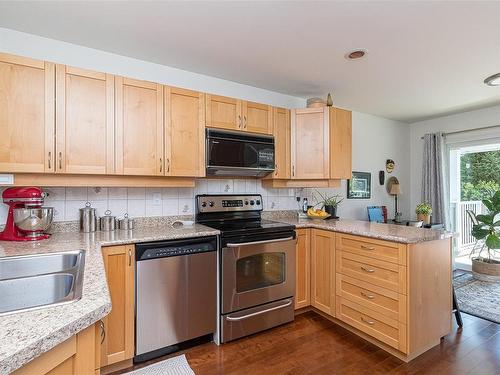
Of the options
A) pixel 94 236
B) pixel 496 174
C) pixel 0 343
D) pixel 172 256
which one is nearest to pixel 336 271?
pixel 172 256

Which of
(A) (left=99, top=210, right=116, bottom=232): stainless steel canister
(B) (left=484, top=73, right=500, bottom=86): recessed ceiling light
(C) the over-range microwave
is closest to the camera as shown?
(A) (left=99, top=210, right=116, bottom=232): stainless steel canister

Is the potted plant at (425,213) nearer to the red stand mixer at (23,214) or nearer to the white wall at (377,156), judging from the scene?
the white wall at (377,156)

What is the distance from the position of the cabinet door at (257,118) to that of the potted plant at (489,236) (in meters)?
3.14

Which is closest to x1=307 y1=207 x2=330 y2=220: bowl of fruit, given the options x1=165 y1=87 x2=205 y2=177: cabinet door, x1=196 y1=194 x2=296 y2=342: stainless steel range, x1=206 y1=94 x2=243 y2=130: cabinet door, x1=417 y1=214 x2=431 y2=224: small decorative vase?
x1=196 y1=194 x2=296 y2=342: stainless steel range

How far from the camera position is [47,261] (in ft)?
4.73

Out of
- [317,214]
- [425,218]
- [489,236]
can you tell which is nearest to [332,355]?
[317,214]

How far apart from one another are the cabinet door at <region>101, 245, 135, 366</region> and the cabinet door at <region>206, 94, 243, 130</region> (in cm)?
131

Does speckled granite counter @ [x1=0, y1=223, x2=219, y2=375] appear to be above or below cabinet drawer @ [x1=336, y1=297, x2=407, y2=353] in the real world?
above

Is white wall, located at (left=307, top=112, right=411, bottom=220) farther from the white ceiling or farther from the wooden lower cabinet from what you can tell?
the wooden lower cabinet

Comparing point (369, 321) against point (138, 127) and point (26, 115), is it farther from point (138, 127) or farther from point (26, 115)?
point (26, 115)

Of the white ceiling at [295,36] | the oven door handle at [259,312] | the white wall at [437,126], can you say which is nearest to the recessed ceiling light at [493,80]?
the white ceiling at [295,36]

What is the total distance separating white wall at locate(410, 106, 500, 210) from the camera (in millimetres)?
3721

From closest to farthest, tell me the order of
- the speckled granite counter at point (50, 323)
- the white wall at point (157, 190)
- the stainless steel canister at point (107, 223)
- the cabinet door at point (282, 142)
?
1. the speckled granite counter at point (50, 323)
2. the white wall at point (157, 190)
3. the stainless steel canister at point (107, 223)
4. the cabinet door at point (282, 142)

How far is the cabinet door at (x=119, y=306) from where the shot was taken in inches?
71.2
